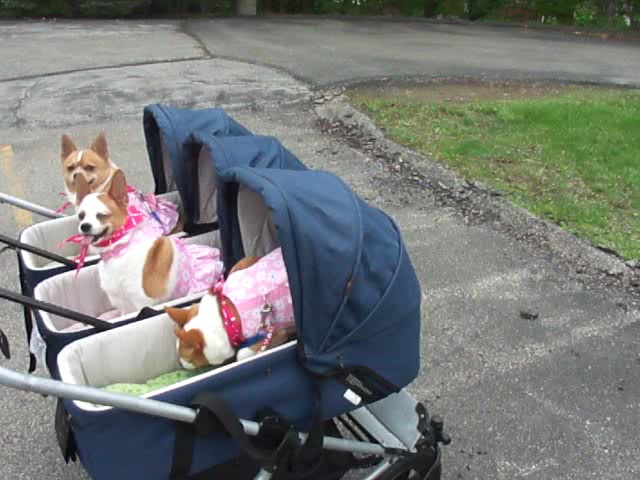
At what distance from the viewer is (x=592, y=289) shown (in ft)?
12.7

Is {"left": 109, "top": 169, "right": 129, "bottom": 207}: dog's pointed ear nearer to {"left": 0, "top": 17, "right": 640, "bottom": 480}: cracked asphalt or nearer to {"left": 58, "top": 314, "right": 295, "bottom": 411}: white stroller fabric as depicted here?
{"left": 58, "top": 314, "right": 295, "bottom": 411}: white stroller fabric

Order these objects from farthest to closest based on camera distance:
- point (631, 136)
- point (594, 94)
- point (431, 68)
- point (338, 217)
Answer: point (431, 68)
point (594, 94)
point (631, 136)
point (338, 217)

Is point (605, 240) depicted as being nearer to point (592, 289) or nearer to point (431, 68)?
point (592, 289)

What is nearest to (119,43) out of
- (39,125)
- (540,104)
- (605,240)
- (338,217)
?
(39,125)

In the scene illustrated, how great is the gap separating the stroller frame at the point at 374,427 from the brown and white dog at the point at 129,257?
2.69 feet

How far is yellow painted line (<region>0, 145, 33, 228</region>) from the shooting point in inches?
184

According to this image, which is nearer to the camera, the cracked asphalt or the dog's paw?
the dog's paw

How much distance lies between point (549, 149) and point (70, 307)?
4.73 m

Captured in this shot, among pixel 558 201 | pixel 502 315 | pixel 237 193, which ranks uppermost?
pixel 237 193

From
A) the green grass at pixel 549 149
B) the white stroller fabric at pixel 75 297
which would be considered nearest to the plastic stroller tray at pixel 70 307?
the white stroller fabric at pixel 75 297

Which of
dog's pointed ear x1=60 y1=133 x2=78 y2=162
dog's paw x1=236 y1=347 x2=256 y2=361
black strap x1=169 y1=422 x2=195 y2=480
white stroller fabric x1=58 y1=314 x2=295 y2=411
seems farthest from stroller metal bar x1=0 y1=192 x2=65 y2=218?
black strap x1=169 y1=422 x2=195 y2=480

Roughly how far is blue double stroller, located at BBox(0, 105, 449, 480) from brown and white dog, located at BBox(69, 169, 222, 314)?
0.22 metres

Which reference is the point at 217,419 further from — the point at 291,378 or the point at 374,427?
the point at 374,427

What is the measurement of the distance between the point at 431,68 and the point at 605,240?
6144mm
